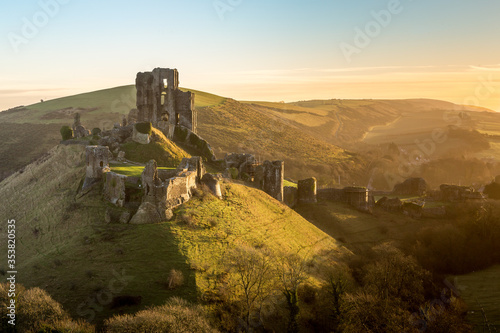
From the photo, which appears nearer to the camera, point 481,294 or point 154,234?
point 154,234

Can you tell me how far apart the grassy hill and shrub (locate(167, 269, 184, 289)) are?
17cm

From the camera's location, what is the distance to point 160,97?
189 feet

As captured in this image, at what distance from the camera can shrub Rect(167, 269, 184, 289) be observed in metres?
25.6

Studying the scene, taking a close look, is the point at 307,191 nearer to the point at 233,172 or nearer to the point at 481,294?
the point at 233,172

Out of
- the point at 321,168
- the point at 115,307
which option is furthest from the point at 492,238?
the point at 321,168

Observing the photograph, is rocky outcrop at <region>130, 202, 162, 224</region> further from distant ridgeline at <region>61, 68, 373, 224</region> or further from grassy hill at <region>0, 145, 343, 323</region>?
grassy hill at <region>0, 145, 343, 323</region>

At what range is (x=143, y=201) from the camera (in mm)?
32344

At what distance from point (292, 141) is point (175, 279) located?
101 metres

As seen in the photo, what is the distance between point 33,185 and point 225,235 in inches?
771

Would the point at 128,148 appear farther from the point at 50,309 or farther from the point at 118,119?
the point at 118,119

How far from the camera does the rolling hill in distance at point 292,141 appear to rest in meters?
99.6

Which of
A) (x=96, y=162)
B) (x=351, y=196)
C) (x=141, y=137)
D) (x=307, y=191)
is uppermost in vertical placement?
(x=141, y=137)

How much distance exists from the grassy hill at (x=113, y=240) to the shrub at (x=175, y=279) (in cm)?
17

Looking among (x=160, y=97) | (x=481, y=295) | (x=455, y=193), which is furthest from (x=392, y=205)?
(x=160, y=97)
